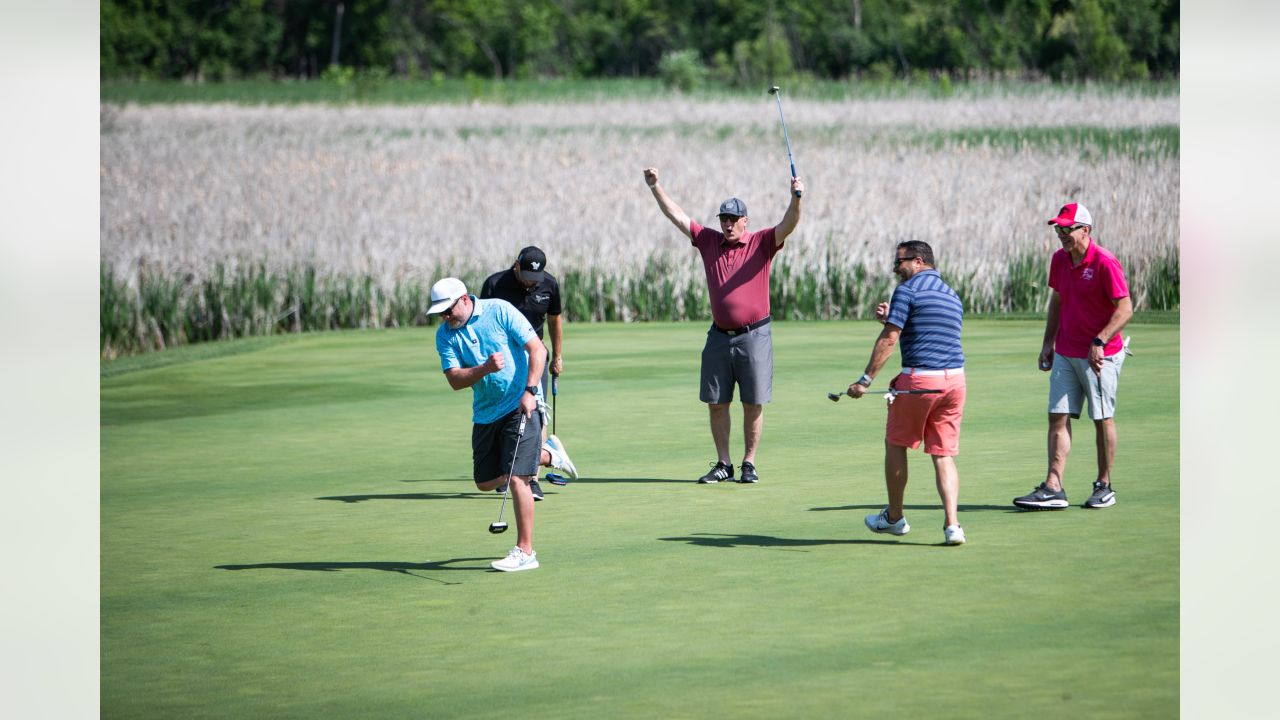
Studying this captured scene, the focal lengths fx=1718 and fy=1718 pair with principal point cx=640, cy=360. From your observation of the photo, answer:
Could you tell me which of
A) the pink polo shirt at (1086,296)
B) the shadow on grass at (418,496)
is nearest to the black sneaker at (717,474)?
the shadow on grass at (418,496)

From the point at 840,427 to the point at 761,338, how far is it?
195 centimetres

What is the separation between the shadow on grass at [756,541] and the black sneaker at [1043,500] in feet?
2.97

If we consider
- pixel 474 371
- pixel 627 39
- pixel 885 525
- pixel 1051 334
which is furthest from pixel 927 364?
pixel 627 39

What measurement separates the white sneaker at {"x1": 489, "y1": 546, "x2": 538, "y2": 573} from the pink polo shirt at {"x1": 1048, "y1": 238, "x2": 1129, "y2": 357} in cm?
281

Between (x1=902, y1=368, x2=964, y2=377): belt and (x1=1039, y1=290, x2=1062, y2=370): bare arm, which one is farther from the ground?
(x1=1039, y1=290, x2=1062, y2=370): bare arm

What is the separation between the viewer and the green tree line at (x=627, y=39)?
39.7m

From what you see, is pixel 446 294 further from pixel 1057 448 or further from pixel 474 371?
pixel 1057 448

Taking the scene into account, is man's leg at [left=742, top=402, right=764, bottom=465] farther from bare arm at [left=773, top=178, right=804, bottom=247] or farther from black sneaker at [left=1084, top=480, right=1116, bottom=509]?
black sneaker at [left=1084, top=480, right=1116, bottom=509]

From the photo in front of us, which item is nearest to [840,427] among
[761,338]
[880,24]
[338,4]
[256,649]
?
[761,338]

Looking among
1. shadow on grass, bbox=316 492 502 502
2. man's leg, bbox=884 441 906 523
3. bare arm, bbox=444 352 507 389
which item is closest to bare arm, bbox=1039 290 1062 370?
man's leg, bbox=884 441 906 523

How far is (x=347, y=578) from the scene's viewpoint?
24.5 ft

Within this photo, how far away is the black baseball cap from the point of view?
358 inches
